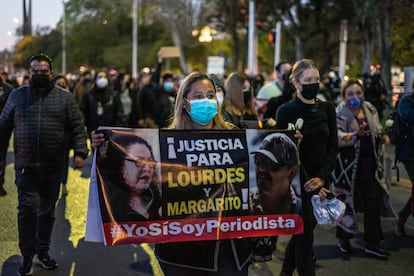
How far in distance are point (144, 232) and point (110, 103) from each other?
21.7 ft

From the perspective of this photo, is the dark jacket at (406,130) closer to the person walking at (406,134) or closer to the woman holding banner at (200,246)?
the person walking at (406,134)

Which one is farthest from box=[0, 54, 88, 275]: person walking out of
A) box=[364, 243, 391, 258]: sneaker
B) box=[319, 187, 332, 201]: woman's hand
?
box=[364, 243, 391, 258]: sneaker

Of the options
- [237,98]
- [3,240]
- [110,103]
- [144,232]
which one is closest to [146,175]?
[144,232]

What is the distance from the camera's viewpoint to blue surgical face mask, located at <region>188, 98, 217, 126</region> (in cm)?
345

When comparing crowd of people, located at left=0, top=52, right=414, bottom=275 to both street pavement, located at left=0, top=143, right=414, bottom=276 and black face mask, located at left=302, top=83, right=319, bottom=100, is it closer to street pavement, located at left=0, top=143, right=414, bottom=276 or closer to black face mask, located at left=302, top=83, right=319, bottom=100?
black face mask, located at left=302, top=83, right=319, bottom=100

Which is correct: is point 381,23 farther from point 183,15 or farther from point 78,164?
point 183,15

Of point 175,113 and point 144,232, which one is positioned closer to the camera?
point 144,232

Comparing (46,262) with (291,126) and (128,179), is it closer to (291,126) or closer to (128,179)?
(128,179)

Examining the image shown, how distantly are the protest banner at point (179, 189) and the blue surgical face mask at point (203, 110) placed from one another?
85mm

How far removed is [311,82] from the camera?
4.36m

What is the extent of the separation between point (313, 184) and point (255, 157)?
71 centimetres

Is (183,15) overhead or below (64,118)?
overhead

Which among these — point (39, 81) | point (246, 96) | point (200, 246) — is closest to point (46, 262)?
point (39, 81)

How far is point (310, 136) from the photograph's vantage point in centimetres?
433
